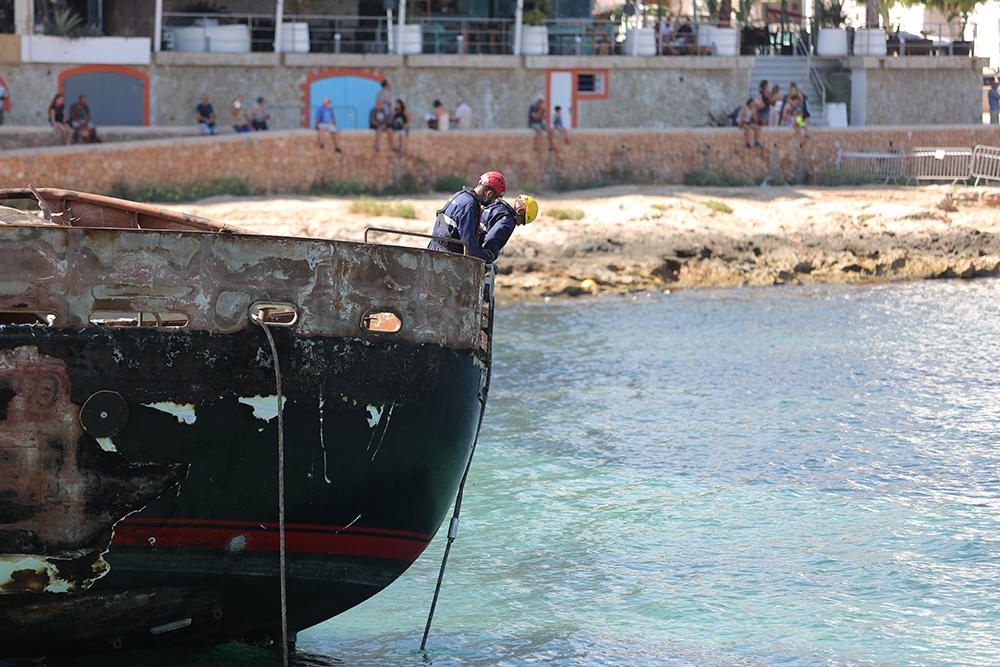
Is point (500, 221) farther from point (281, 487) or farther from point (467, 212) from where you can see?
point (281, 487)

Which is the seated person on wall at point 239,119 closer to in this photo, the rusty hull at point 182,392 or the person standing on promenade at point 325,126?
the person standing on promenade at point 325,126

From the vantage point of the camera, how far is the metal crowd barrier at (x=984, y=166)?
33.6 meters

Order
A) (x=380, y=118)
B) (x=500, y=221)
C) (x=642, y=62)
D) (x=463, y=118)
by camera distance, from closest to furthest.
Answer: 1. (x=500, y=221)
2. (x=380, y=118)
3. (x=463, y=118)
4. (x=642, y=62)

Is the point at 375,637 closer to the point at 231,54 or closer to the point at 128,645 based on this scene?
the point at 128,645

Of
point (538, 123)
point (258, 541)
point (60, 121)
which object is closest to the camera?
point (258, 541)

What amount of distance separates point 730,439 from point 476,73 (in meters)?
21.0

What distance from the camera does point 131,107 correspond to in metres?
33.4

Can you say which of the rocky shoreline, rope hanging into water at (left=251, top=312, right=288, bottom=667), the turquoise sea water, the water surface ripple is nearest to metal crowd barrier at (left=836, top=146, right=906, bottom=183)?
the rocky shoreline

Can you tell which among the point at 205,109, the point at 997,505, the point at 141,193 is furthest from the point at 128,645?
the point at 205,109

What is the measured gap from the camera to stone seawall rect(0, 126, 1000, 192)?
2759 cm

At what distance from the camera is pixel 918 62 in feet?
128

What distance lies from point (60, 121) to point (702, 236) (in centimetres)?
1176

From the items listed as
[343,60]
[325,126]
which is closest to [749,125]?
[343,60]

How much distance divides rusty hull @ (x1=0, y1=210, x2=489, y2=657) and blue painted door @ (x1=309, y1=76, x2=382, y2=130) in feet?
86.8
